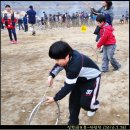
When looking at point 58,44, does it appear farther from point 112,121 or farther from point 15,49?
point 15,49

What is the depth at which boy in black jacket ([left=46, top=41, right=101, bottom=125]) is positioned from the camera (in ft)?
13.2

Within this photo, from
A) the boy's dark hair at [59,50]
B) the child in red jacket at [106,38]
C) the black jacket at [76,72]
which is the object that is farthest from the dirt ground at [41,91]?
the boy's dark hair at [59,50]

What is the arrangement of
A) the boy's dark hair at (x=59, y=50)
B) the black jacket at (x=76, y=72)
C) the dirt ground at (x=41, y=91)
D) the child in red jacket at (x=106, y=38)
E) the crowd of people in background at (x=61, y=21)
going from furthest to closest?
1. the crowd of people in background at (x=61, y=21)
2. the child in red jacket at (x=106, y=38)
3. the dirt ground at (x=41, y=91)
4. the black jacket at (x=76, y=72)
5. the boy's dark hair at (x=59, y=50)

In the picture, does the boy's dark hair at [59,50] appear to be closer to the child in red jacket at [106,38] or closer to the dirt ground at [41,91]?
the dirt ground at [41,91]

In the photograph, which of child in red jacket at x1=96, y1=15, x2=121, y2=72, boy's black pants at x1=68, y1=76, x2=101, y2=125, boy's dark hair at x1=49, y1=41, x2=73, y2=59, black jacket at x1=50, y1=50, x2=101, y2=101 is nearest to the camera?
boy's dark hair at x1=49, y1=41, x2=73, y2=59

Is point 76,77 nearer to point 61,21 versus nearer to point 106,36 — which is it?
point 106,36

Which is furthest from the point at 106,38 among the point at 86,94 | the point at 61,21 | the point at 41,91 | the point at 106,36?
the point at 61,21

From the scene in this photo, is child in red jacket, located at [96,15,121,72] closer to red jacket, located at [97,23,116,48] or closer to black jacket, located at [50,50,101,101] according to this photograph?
red jacket, located at [97,23,116,48]

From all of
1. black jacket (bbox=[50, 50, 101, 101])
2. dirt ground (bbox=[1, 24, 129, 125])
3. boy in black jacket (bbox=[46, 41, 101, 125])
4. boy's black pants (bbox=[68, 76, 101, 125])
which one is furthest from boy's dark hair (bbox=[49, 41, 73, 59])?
dirt ground (bbox=[1, 24, 129, 125])

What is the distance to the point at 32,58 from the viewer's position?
1050 cm

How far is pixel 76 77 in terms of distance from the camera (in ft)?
13.8

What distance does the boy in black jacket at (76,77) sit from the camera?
13.2 feet

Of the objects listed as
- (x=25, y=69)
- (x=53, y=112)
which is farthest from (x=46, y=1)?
(x=53, y=112)

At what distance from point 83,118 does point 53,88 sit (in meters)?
1.79
